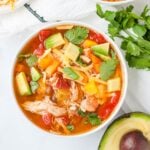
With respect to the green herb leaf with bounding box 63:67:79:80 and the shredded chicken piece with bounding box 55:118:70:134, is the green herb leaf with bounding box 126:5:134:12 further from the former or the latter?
the shredded chicken piece with bounding box 55:118:70:134

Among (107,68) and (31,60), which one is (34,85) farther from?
(107,68)

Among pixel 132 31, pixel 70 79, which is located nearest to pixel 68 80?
pixel 70 79

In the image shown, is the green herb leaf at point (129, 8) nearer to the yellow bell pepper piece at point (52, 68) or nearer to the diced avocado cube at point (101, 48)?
the diced avocado cube at point (101, 48)

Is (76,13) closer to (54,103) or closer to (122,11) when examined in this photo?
(122,11)

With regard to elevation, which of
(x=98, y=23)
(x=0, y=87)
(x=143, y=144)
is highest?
(x=98, y=23)


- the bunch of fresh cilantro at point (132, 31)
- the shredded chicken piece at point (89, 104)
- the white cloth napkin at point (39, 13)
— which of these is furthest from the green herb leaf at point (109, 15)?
the shredded chicken piece at point (89, 104)

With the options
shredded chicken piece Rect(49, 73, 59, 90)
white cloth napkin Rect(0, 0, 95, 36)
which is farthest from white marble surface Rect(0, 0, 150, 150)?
shredded chicken piece Rect(49, 73, 59, 90)

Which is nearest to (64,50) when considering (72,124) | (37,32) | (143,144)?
(37,32)
